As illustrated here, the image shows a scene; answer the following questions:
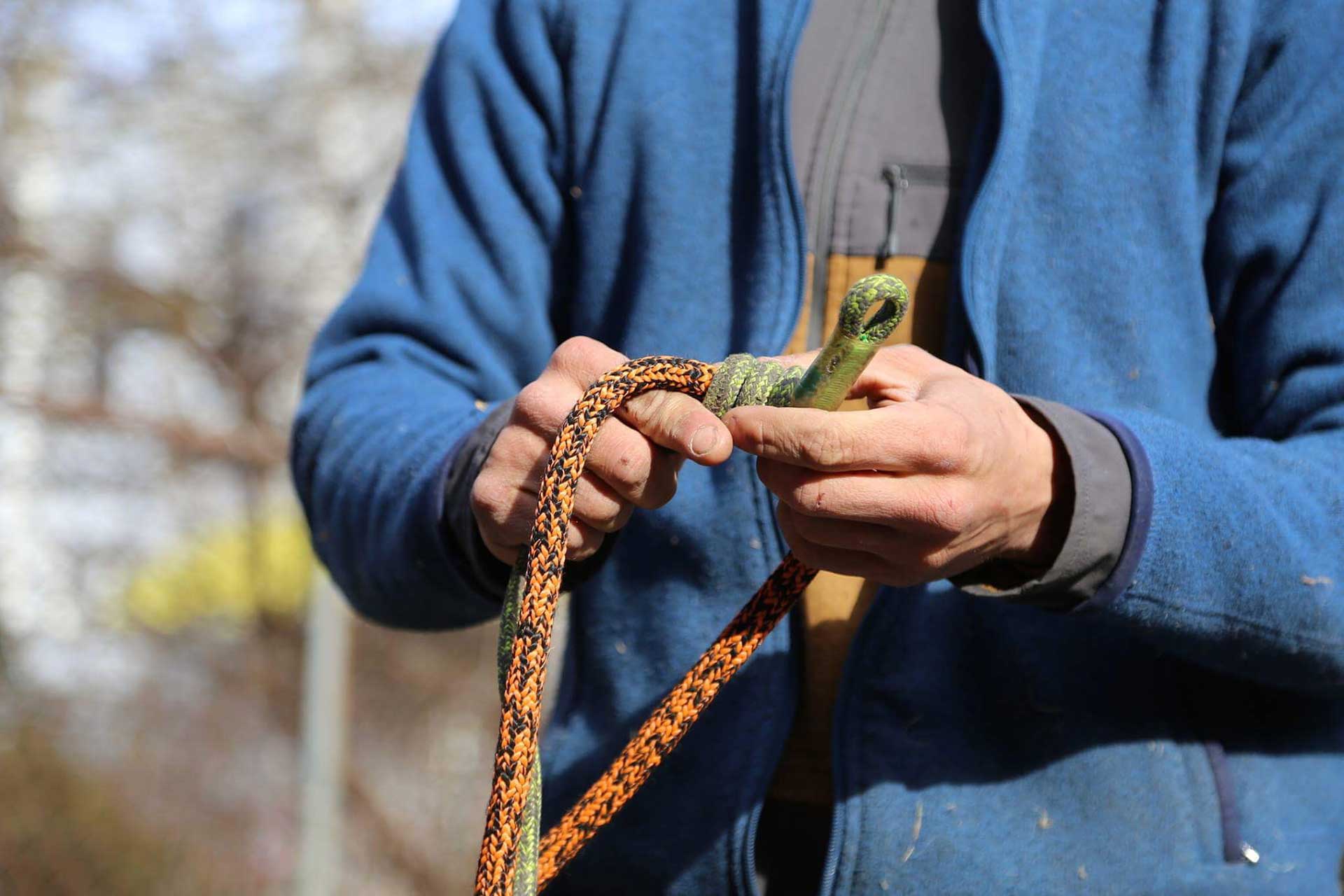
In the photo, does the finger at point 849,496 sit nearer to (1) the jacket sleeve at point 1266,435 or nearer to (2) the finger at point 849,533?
(2) the finger at point 849,533

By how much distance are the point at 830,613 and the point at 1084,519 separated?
0.31 meters

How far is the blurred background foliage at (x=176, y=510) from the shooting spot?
3.13m

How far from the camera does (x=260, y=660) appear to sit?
133 inches

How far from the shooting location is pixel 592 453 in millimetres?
866

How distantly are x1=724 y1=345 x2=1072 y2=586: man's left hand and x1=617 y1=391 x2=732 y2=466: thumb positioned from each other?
0.02 m

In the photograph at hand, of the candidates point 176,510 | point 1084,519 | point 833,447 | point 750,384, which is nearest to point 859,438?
point 833,447

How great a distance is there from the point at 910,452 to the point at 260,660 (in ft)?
9.84

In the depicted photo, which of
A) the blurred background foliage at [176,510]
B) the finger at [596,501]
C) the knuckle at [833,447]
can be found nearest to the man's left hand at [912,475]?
the knuckle at [833,447]

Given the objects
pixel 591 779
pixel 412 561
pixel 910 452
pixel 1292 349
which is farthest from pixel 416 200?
pixel 1292 349

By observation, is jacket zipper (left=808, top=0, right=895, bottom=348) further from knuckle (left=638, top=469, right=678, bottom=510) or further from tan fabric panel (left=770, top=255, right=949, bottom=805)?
knuckle (left=638, top=469, right=678, bottom=510)

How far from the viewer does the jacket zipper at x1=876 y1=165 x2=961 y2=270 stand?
1.15 meters

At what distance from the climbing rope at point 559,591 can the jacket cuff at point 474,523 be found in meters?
0.10

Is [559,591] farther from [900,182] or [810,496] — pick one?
[900,182]

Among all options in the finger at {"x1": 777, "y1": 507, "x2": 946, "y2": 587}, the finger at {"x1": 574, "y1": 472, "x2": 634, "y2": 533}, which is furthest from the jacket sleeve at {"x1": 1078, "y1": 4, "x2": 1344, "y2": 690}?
the finger at {"x1": 574, "y1": 472, "x2": 634, "y2": 533}
